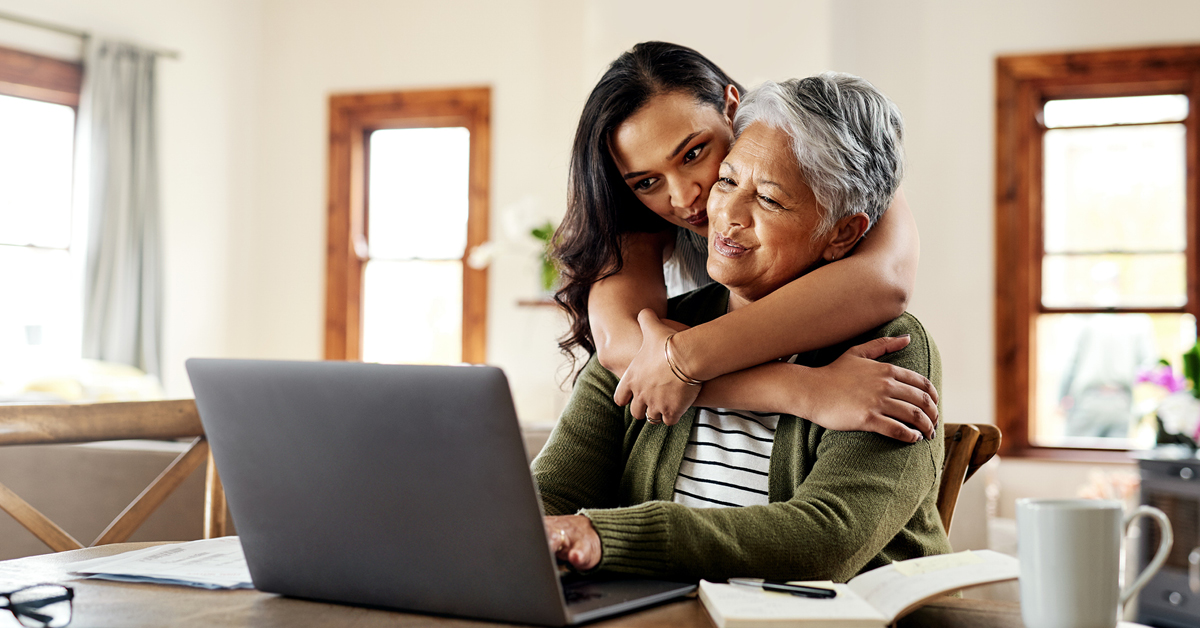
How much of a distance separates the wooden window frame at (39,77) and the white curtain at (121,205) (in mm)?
56

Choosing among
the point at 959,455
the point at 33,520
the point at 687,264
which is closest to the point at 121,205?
the point at 33,520

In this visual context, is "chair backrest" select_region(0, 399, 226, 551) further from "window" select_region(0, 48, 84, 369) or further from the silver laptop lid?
"window" select_region(0, 48, 84, 369)

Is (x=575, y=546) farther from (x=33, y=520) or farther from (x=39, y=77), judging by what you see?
(x=39, y=77)

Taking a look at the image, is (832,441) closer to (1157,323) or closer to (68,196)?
(1157,323)

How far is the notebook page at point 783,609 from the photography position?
30.0 inches

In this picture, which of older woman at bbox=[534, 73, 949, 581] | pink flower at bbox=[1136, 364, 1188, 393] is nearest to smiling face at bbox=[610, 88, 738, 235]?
older woman at bbox=[534, 73, 949, 581]

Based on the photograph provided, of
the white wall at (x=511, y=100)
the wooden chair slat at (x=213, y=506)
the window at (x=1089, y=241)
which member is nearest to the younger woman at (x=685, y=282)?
the wooden chair slat at (x=213, y=506)

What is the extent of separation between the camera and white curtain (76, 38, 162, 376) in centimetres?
474

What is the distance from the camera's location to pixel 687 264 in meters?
1.72

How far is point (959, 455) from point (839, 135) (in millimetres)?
455

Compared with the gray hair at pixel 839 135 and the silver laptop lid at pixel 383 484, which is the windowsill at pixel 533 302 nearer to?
the gray hair at pixel 839 135

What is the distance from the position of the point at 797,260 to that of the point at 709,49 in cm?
355

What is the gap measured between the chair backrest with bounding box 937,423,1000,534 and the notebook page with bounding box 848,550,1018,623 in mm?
362

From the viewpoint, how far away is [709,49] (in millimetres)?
4617
